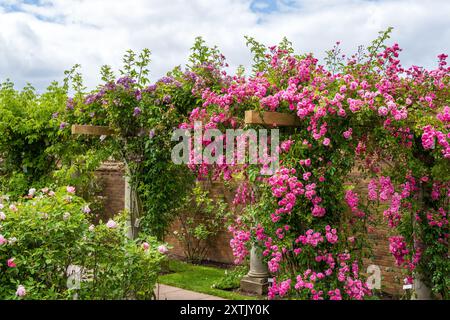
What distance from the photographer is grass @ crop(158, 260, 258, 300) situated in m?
6.27

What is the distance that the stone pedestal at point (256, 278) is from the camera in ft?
21.0

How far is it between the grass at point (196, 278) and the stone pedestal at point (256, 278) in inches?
8.4

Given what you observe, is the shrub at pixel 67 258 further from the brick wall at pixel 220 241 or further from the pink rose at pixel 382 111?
the brick wall at pixel 220 241

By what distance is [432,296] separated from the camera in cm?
493

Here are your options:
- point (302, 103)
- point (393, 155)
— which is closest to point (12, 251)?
point (302, 103)

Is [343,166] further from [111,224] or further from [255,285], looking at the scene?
[255,285]

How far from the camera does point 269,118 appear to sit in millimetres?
4484

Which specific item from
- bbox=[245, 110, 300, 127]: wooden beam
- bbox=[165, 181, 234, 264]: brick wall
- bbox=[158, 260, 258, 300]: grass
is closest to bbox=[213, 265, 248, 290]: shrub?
bbox=[158, 260, 258, 300]: grass

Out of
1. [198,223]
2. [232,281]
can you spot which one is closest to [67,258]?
[232,281]

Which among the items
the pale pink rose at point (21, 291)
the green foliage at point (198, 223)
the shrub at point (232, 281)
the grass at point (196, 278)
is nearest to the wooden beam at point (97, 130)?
the green foliage at point (198, 223)

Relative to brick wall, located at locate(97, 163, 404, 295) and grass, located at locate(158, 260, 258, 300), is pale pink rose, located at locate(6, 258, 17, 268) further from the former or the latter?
grass, located at locate(158, 260, 258, 300)

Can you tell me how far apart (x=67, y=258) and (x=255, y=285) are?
3.44m

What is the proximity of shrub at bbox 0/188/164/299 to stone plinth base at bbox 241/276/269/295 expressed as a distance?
9.50ft
